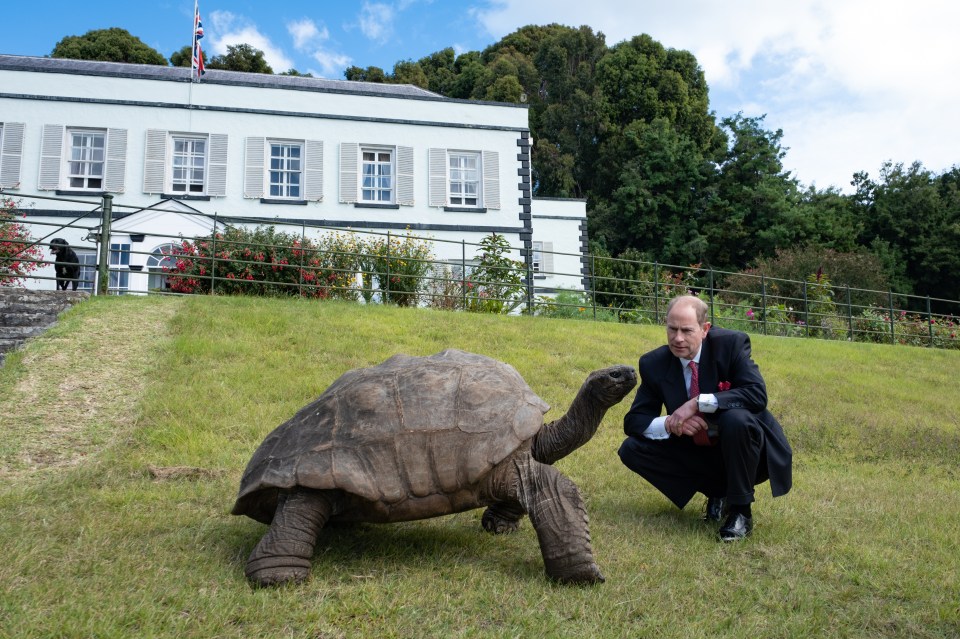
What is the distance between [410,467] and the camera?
3.84 m

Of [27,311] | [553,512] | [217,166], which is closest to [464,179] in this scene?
[217,166]

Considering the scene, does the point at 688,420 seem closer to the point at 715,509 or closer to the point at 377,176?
the point at 715,509

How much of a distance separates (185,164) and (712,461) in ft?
67.7

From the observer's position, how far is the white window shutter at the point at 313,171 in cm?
2231

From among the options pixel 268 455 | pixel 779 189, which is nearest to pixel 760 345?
pixel 268 455

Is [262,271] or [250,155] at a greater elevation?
[250,155]

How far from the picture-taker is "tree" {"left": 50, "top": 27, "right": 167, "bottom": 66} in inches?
1566

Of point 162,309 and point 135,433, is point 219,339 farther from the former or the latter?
point 135,433

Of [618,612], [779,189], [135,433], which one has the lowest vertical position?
[618,612]

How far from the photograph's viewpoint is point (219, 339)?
9.73 m

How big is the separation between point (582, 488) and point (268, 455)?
2.82 meters

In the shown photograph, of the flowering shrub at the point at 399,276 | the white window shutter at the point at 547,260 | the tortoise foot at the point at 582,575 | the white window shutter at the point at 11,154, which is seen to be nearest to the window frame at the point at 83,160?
the white window shutter at the point at 11,154

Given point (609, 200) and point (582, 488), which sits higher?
point (609, 200)

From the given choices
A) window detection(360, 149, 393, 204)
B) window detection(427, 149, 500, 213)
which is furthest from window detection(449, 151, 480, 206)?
window detection(360, 149, 393, 204)
